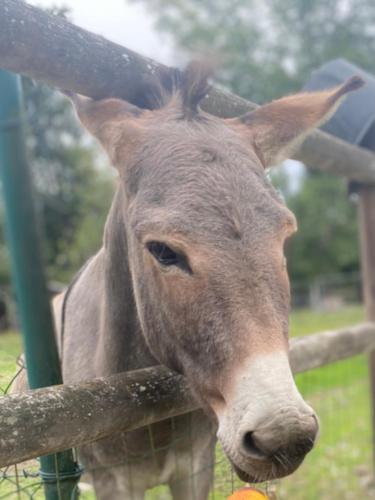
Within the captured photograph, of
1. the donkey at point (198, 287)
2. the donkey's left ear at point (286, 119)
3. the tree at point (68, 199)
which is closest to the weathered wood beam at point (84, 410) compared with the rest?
the donkey at point (198, 287)

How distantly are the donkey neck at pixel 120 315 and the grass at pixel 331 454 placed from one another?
42 centimetres

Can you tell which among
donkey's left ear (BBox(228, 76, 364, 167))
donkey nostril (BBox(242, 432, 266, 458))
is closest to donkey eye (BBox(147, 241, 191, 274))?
donkey nostril (BBox(242, 432, 266, 458))

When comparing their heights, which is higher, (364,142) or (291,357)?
(364,142)

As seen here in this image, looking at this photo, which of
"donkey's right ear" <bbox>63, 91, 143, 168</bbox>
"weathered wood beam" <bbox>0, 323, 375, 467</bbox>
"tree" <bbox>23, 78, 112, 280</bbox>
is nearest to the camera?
"weathered wood beam" <bbox>0, 323, 375, 467</bbox>

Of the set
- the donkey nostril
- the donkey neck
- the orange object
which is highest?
the donkey neck

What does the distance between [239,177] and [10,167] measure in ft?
1.95

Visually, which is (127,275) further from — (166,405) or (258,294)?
(258,294)

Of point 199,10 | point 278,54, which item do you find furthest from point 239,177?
point 199,10

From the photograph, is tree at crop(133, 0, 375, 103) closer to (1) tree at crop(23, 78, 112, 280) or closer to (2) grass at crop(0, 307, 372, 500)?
(1) tree at crop(23, 78, 112, 280)

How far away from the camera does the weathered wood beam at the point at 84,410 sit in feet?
3.74

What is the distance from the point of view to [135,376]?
1530 mm

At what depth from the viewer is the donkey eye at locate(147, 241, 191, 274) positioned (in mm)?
1391

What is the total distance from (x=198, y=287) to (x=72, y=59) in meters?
0.76

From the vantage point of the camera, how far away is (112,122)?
1.68 metres
